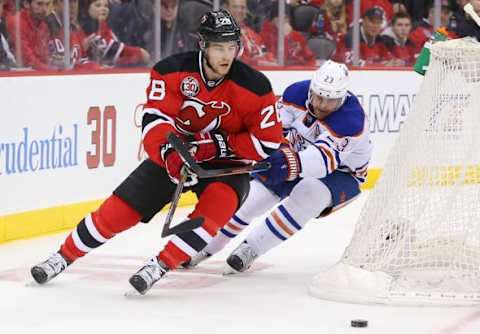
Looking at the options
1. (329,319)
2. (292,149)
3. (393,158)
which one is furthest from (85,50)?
(329,319)

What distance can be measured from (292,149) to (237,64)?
55 cm

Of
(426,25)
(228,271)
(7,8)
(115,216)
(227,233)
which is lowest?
(228,271)

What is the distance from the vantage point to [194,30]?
7.39 m

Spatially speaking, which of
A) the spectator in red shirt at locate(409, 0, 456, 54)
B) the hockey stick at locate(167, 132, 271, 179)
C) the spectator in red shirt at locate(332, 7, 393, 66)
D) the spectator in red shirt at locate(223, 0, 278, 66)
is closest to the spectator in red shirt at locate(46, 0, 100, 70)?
the spectator in red shirt at locate(223, 0, 278, 66)

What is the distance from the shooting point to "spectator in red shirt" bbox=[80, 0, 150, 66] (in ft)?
21.6

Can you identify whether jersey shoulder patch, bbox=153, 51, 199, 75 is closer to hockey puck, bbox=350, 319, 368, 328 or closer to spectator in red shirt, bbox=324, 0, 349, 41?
hockey puck, bbox=350, 319, 368, 328

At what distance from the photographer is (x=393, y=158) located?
453cm

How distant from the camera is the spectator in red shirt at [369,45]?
346 inches

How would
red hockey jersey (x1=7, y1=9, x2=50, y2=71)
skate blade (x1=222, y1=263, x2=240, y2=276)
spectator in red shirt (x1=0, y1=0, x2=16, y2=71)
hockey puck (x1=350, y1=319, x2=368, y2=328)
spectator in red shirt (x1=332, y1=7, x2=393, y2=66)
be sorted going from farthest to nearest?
spectator in red shirt (x1=332, y1=7, x2=393, y2=66) < red hockey jersey (x1=7, y1=9, x2=50, y2=71) < spectator in red shirt (x1=0, y1=0, x2=16, y2=71) < skate blade (x1=222, y1=263, x2=240, y2=276) < hockey puck (x1=350, y1=319, x2=368, y2=328)

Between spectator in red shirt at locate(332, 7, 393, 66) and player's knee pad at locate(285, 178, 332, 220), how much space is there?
13.1ft

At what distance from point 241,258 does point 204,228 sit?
0.59 metres

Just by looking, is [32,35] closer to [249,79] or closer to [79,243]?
[79,243]

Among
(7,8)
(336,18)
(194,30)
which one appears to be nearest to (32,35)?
(7,8)

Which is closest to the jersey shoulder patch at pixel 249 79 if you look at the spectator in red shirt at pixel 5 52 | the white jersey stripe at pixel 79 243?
the white jersey stripe at pixel 79 243
